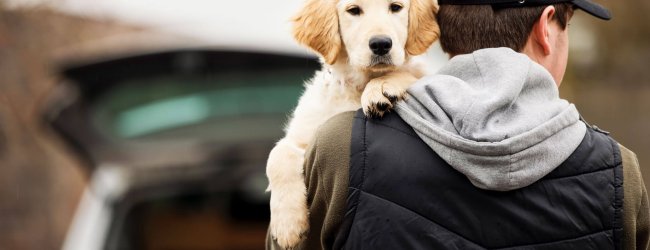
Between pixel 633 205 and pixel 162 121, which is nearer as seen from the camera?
pixel 633 205

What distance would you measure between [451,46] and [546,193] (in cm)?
55

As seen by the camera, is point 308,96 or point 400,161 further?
point 308,96

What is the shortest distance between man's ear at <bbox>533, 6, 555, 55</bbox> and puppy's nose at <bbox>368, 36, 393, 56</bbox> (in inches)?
17.2

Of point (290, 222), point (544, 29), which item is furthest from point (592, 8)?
point (290, 222)

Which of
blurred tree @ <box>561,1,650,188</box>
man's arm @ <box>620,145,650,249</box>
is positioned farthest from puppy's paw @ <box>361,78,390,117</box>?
blurred tree @ <box>561,1,650,188</box>

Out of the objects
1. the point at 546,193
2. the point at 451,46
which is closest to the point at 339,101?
the point at 451,46

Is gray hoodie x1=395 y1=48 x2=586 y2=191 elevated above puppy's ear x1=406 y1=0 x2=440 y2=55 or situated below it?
below

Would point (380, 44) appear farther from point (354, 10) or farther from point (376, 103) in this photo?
point (376, 103)

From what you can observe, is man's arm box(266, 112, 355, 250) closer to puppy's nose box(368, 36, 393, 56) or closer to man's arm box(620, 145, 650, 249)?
puppy's nose box(368, 36, 393, 56)

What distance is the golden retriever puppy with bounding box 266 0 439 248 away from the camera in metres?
2.71

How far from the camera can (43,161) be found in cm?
1275

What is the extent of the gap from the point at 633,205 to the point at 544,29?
0.55 metres

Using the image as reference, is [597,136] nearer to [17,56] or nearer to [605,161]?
[605,161]

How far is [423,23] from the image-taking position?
9.06 feet
